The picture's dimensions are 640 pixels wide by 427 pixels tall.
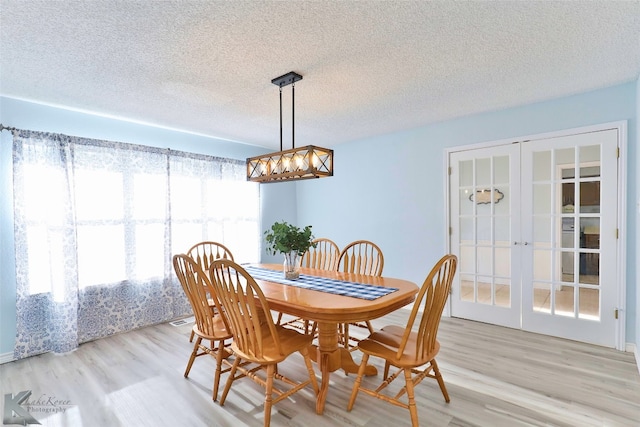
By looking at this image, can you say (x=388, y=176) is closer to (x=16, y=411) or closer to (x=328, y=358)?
(x=328, y=358)

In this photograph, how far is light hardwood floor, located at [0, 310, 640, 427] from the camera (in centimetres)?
191

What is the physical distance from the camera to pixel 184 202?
3.90m

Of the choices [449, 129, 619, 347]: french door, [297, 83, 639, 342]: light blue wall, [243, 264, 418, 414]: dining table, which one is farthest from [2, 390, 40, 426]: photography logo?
[449, 129, 619, 347]: french door

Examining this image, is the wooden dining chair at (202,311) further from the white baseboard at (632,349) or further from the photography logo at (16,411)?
the white baseboard at (632,349)

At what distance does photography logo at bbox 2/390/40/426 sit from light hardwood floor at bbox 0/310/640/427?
0.05 m

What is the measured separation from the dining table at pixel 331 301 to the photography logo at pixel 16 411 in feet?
5.44

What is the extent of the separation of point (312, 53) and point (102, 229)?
2839mm

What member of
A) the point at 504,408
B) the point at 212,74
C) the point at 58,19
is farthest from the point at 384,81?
the point at 504,408

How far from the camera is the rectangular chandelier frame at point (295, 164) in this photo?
7.35ft

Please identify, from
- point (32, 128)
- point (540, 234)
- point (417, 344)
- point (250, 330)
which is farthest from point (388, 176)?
point (32, 128)

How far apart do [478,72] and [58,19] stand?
2.78m

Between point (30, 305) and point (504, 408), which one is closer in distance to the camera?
point (504, 408)

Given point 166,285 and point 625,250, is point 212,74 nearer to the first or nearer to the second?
point 166,285

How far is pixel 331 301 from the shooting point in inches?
74.7
